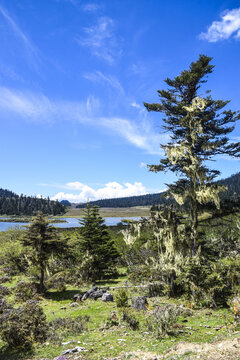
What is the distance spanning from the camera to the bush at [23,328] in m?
8.12

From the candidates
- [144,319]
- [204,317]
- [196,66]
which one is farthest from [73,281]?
[196,66]

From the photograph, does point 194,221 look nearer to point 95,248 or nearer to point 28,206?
point 95,248

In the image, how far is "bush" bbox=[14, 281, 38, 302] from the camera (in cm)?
1463

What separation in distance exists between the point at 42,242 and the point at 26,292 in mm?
3208

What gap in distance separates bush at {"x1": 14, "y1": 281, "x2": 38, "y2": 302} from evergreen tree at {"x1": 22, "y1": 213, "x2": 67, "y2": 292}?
2.05 feet

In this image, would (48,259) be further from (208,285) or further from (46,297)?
(208,285)

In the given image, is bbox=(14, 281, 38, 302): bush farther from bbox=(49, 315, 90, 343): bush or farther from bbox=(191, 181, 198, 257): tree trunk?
bbox=(191, 181, 198, 257): tree trunk

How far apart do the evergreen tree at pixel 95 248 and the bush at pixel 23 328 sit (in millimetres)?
11428

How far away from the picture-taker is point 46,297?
15906 mm

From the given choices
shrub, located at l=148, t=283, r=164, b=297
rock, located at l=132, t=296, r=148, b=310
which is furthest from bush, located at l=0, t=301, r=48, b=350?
shrub, located at l=148, t=283, r=164, b=297

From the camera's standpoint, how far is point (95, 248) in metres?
21.4

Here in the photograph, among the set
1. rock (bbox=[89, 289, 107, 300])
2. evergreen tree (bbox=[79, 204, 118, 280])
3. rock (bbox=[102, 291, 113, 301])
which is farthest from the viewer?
evergreen tree (bbox=[79, 204, 118, 280])

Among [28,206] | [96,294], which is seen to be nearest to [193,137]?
[96,294]

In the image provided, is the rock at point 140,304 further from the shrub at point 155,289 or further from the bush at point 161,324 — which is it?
the shrub at point 155,289
